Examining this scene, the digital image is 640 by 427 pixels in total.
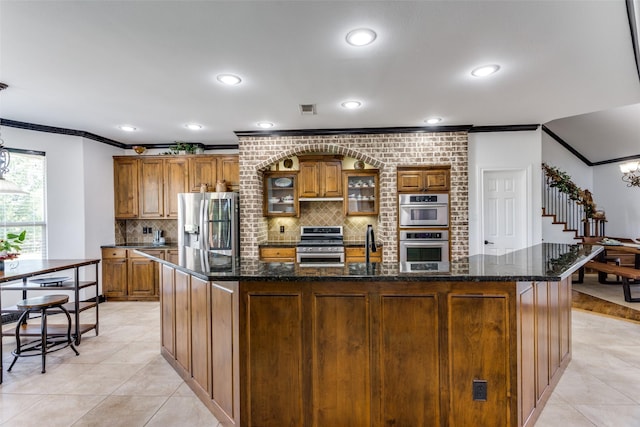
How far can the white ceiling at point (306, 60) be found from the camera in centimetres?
201

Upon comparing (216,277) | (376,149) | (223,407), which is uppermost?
→ (376,149)

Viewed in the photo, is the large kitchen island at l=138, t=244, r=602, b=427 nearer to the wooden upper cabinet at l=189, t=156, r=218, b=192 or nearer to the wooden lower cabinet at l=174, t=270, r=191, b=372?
the wooden lower cabinet at l=174, t=270, r=191, b=372

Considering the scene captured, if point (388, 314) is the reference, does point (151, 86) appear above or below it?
above

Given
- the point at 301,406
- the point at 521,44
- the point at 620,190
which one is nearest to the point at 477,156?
the point at 521,44

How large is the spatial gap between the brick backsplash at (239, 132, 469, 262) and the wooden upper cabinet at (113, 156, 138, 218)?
6.59 feet

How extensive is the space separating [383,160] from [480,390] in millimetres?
3502

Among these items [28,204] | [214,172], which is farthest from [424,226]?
[28,204]

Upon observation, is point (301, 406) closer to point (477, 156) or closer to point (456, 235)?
point (456, 235)

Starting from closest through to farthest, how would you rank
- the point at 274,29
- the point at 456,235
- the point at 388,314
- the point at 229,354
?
the point at 388,314
the point at 229,354
the point at 274,29
the point at 456,235

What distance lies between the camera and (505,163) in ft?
15.8

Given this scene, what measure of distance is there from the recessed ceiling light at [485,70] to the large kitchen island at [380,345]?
5.77 ft

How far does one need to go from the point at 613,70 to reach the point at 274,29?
2.97 metres

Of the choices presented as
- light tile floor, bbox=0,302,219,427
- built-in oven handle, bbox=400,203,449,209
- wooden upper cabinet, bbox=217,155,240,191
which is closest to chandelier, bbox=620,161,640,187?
built-in oven handle, bbox=400,203,449,209

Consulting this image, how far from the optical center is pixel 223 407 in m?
2.13
